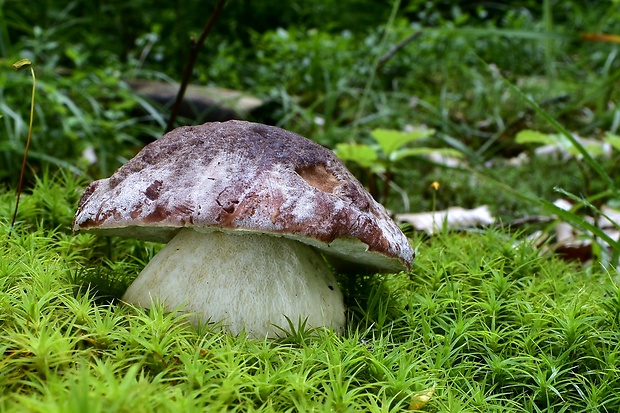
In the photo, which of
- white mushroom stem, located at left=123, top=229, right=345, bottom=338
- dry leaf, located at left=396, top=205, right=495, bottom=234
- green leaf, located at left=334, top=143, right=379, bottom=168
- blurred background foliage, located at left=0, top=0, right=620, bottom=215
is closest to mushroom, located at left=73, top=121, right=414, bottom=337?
white mushroom stem, located at left=123, top=229, right=345, bottom=338

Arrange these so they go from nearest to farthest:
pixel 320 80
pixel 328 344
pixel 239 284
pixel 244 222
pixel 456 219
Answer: pixel 244 222
pixel 328 344
pixel 239 284
pixel 456 219
pixel 320 80

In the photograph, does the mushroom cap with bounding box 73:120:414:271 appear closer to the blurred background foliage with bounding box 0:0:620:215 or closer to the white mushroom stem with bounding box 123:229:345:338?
the white mushroom stem with bounding box 123:229:345:338

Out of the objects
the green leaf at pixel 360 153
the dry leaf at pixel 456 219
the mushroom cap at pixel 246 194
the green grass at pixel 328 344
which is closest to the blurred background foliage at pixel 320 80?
the dry leaf at pixel 456 219

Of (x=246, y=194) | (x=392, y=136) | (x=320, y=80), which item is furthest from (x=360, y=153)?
(x=320, y=80)

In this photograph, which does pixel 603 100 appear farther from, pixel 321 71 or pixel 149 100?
pixel 149 100

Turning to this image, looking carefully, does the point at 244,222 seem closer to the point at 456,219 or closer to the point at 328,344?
the point at 328,344

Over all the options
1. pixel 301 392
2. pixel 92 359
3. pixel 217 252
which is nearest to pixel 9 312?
pixel 92 359
